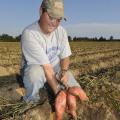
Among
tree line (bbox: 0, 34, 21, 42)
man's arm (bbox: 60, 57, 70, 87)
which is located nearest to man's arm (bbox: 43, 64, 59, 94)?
man's arm (bbox: 60, 57, 70, 87)

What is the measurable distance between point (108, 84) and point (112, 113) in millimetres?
503

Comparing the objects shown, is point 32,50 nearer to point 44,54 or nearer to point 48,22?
point 44,54

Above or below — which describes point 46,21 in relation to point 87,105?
above

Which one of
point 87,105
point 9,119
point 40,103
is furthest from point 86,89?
point 9,119

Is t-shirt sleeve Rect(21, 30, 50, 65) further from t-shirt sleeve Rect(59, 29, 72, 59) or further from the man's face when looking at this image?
t-shirt sleeve Rect(59, 29, 72, 59)

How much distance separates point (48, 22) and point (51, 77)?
67 centimetres

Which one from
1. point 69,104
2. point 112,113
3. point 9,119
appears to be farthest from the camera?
point 112,113

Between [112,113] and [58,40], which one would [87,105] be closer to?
[112,113]

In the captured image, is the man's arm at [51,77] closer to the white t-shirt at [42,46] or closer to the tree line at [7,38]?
the white t-shirt at [42,46]

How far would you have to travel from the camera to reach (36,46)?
5684 mm

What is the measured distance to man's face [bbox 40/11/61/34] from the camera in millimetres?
5453

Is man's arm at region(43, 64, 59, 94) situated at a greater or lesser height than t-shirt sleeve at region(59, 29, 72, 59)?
lesser

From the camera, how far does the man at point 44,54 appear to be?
5.48 meters

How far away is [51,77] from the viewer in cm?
552
